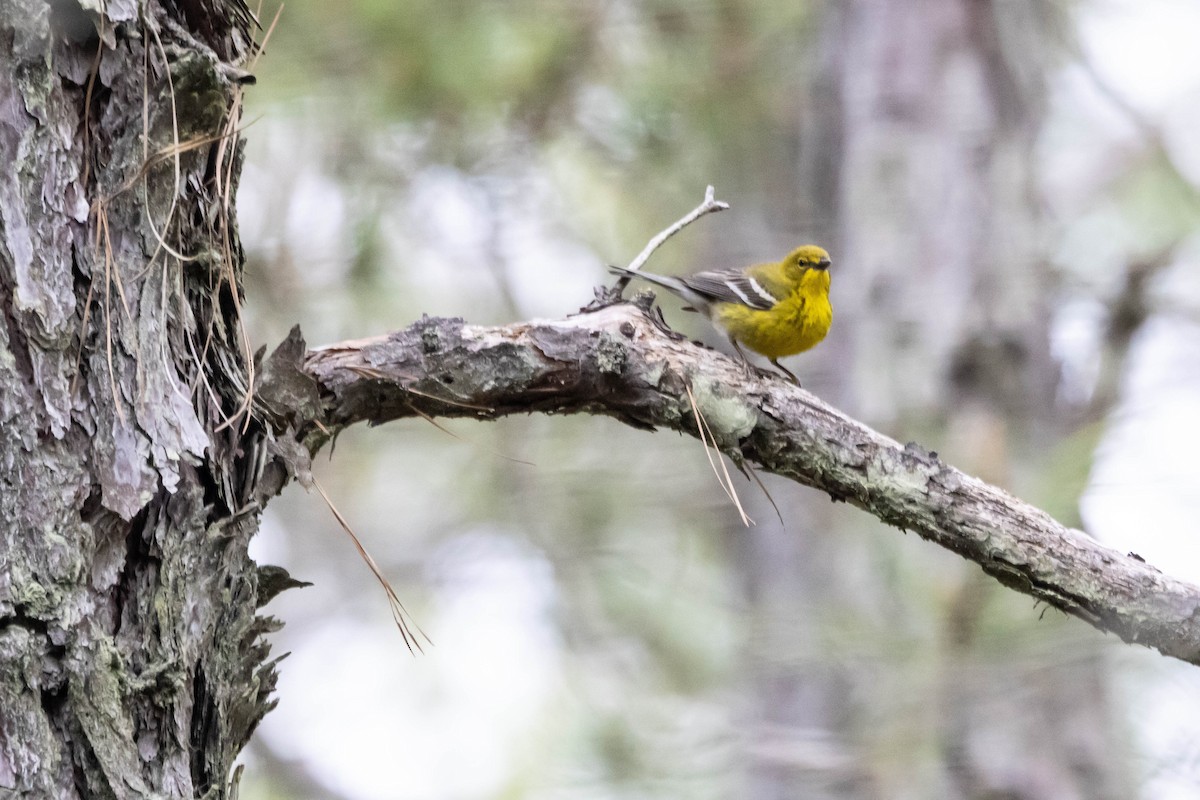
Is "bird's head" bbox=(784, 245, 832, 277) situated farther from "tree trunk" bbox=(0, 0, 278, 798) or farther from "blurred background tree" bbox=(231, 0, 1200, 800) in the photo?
"tree trunk" bbox=(0, 0, 278, 798)

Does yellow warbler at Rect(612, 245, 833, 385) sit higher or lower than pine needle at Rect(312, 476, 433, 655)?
higher

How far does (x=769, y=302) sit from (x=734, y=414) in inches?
84.6

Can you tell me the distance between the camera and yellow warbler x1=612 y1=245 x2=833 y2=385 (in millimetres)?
4262

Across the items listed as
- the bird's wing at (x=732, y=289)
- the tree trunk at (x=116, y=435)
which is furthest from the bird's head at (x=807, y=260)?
the tree trunk at (x=116, y=435)

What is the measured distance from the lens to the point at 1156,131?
5.89m

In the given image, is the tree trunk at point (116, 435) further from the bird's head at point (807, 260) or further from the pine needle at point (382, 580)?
the bird's head at point (807, 260)

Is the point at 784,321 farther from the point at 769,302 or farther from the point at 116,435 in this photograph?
the point at 116,435

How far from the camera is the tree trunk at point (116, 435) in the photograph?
1640mm

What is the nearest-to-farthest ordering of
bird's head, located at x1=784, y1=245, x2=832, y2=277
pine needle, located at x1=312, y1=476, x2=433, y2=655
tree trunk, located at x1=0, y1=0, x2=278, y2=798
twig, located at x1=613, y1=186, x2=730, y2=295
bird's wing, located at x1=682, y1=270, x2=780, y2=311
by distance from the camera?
tree trunk, located at x1=0, y1=0, x2=278, y2=798, pine needle, located at x1=312, y1=476, x2=433, y2=655, twig, located at x1=613, y1=186, x2=730, y2=295, bird's wing, located at x1=682, y1=270, x2=780, y2=311, bird's head, located at x1=784, y1=245, x2=832, y2=277

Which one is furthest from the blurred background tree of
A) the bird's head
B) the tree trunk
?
the tree trunk

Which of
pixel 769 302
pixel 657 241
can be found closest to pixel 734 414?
pixel 657 241

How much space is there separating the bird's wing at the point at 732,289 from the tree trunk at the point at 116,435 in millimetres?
2594

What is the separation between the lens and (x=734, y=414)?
2.18 m

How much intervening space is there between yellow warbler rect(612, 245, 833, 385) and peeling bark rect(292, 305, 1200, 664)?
6.58 ft
